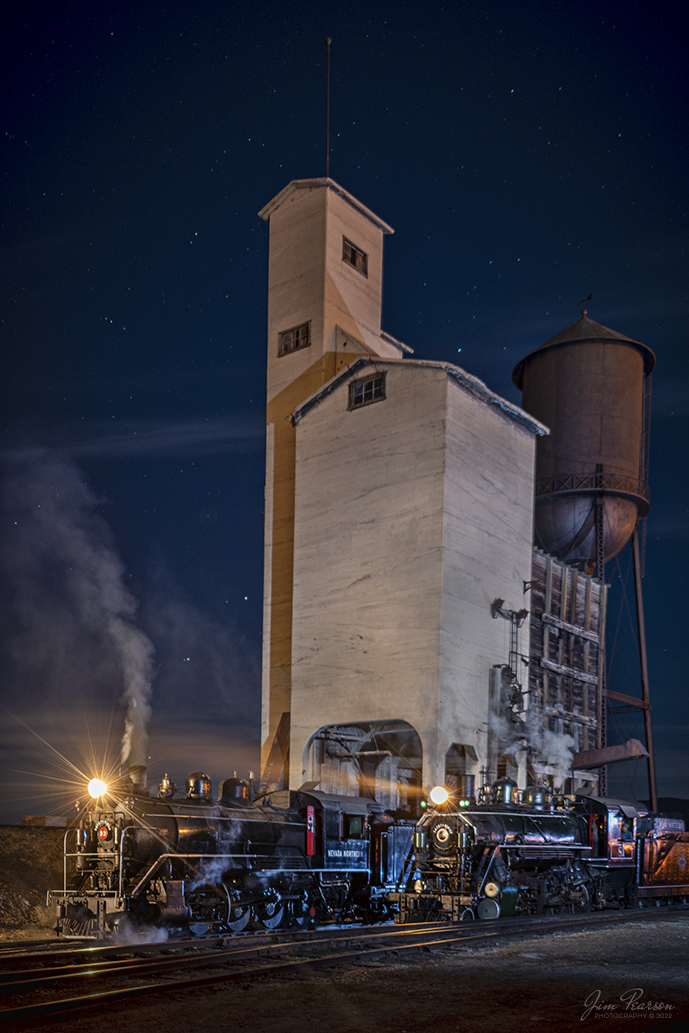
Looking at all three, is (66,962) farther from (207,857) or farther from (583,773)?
(583,773)

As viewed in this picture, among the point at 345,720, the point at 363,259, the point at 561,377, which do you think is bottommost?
the point at 345,720

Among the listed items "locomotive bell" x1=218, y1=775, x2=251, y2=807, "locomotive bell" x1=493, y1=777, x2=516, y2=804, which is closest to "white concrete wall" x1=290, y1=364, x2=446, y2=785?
"locomotive bell" x1=493, y1=777, x2=516, y2=804

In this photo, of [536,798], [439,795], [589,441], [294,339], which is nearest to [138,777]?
[439,795]

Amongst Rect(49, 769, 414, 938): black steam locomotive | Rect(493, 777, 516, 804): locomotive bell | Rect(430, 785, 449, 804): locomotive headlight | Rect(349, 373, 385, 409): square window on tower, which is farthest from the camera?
Rect(349, 373, 385, 409): square window on tower

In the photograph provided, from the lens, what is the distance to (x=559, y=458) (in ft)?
129

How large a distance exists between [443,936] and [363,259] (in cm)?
3075

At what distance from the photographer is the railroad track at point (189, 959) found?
9.80 meters

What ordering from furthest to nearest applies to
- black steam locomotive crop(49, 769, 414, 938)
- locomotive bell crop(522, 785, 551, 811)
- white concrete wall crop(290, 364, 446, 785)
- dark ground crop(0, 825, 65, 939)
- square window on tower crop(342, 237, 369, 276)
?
square window on tower crop(342, 237, 369, 276), white concrete wall crop(290, 364, 446, 785), locomotive bell crop(522, 785, 551, 811), dark ground crop(0, 825, 65, 939), black steam locomotive crop(49, 769, 414, 938)

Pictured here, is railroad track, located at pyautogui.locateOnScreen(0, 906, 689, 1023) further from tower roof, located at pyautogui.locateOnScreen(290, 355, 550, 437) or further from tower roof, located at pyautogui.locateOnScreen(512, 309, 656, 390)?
tower roof, located at pyautogui.locateOnScreen(512, 309, 656, 390)

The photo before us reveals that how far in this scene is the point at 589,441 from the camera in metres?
39.1

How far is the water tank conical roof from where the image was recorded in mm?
38781

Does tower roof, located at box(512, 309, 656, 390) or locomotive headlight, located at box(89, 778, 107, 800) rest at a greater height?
tower roof, located at box(512, 309, 656, 390)

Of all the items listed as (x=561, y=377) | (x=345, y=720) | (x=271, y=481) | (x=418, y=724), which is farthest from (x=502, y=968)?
(x=561, y=377)

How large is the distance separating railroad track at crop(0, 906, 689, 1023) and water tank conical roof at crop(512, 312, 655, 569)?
940 inches
